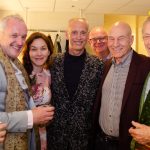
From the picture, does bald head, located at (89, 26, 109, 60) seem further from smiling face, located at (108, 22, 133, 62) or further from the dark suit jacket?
the dark suit jacket

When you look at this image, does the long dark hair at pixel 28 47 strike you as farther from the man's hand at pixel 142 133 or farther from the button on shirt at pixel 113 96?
the man's hand at pixel 142 133

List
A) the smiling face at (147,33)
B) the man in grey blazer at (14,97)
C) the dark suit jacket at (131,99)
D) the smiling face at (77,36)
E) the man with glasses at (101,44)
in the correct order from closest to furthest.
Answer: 1. the man in grey blazer at (14,97)
2. the smiling face at (147,33)
3. the dark suit jacket at (131,99)
4. the smiling face at (77,36)
5. the man with glasses at (101,44)

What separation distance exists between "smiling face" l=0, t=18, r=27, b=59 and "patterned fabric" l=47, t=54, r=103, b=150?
77cm

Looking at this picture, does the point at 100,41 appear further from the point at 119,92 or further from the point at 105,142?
the point at 105,142

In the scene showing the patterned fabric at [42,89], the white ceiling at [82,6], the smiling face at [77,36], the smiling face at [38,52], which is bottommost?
the patterned fabric at [42,89]

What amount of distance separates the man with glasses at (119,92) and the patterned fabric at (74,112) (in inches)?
3.7

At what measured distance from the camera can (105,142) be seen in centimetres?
234

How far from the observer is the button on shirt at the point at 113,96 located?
7.44ft

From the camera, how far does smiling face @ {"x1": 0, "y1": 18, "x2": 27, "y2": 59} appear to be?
1.80 meters

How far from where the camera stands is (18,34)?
1816 mm

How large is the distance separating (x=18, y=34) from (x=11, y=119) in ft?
1.74

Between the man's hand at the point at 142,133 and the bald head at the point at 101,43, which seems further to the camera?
the bald head at the point at 101,43

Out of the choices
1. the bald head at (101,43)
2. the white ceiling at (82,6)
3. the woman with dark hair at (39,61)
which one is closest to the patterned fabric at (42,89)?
the woman with dark hair at (39,61)

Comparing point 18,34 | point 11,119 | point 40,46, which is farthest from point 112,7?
point 11,119
